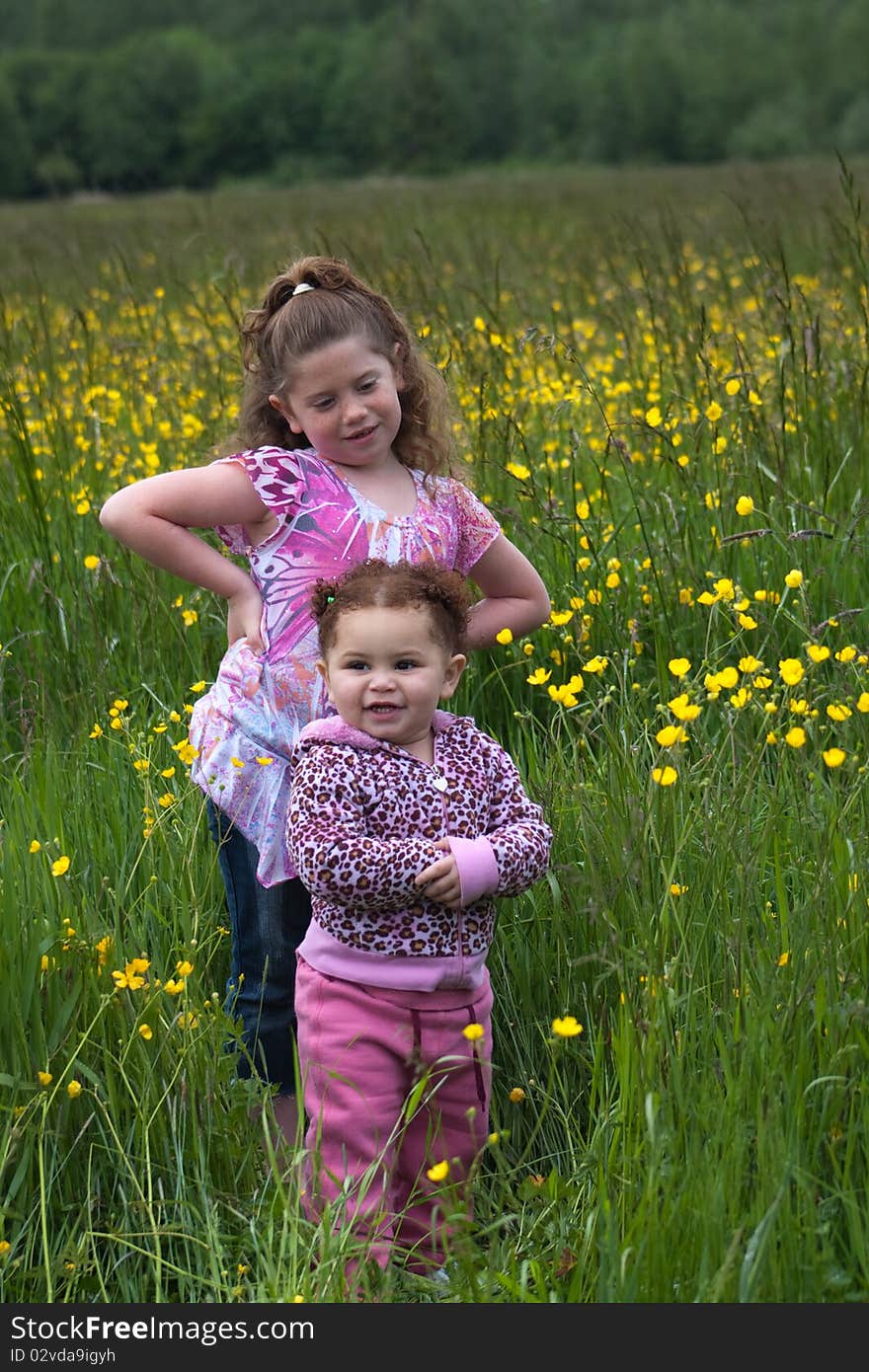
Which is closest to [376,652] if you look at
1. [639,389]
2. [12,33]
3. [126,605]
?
[126,605]

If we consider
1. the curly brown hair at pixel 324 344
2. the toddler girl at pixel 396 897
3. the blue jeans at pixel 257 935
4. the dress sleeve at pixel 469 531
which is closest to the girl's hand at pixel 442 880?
the toddler girl at pixel 396 897

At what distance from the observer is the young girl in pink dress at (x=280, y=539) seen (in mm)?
2592

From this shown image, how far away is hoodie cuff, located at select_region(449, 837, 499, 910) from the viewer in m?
2.19

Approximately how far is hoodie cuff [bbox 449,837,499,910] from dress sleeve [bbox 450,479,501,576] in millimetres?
703

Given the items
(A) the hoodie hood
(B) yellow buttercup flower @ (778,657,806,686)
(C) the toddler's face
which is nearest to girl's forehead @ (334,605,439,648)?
(C) the toddler's face

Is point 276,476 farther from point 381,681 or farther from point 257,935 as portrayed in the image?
point 257,935

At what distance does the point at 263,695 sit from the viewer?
2611mm

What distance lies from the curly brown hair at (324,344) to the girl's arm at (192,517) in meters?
0.18

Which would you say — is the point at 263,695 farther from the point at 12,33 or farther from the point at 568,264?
the point at 12,33

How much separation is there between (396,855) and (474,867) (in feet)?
0.38

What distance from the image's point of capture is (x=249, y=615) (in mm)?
2645

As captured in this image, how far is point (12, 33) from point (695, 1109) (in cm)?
11664

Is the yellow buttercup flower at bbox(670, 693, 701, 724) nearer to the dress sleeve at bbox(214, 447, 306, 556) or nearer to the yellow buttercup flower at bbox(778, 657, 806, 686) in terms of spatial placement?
the yellow buttercup flower at bbox(778, 657, 806, 686)
